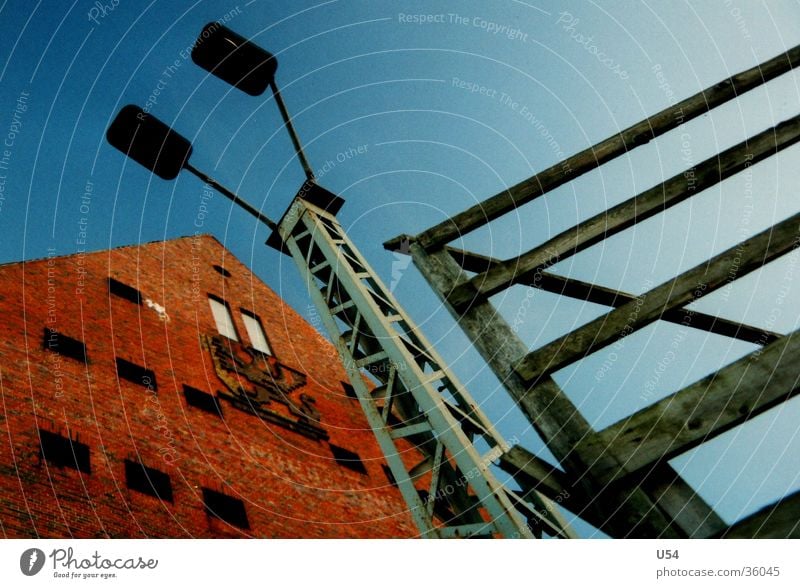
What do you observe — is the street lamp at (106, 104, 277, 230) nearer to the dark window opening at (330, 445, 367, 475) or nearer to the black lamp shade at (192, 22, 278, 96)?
the black lamp shade at (192, 22, 278, 96)

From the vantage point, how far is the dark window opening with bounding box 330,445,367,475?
1470cm

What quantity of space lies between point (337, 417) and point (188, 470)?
599 cm

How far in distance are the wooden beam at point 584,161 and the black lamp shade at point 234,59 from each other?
4644 mm

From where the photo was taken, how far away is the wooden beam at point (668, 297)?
3.51 m

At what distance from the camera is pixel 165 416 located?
11.8 metres

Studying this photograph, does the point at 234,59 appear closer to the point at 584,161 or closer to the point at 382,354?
the point at 382,354

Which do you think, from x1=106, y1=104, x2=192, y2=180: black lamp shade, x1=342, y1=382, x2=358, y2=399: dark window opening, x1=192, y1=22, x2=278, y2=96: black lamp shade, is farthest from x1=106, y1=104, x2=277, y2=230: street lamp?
x1=342, y1=382, x2=358, y2=399: dark window opening

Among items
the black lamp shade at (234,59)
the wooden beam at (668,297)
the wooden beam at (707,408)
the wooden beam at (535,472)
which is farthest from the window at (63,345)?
the wooden beam at (707,408)

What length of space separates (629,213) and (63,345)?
421 inches

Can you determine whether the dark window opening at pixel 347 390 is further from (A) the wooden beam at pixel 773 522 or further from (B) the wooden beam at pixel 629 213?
(A) the wooden beam at pixel 773 522

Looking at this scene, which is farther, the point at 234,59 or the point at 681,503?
the point at 234,59

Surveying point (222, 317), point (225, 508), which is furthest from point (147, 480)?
point (222, 317)

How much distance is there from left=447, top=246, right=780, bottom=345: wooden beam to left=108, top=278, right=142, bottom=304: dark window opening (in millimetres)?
12638

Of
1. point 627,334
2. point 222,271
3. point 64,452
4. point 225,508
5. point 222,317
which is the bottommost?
point 627,334
